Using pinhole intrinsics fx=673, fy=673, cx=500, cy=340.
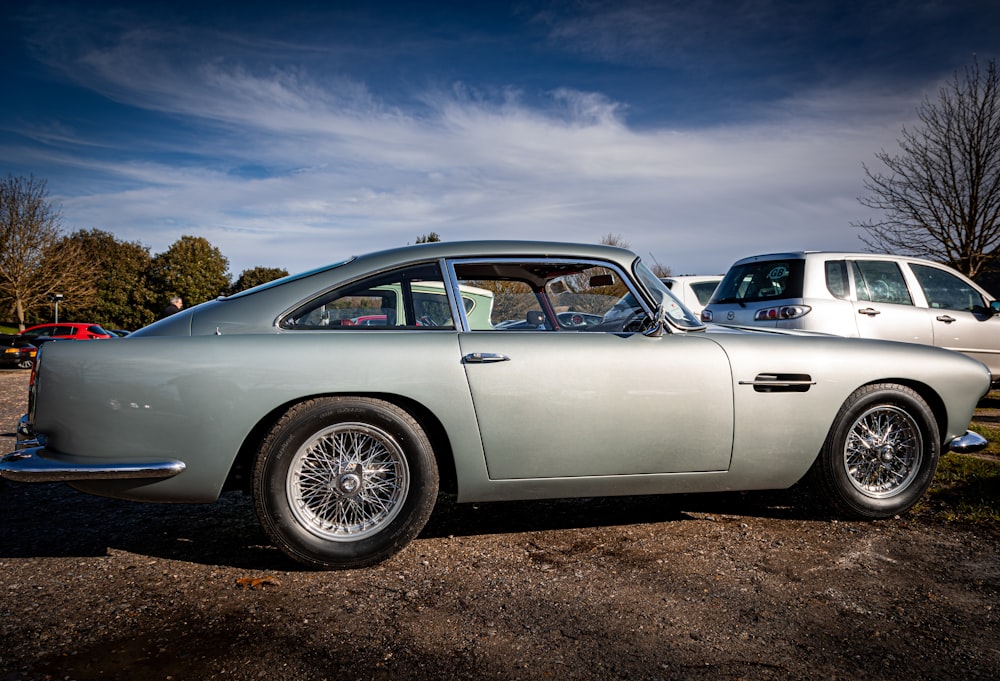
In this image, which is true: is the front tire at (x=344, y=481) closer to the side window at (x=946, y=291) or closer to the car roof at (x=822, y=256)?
the car roof at (x=822, y=256)

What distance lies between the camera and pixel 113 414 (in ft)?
9.11

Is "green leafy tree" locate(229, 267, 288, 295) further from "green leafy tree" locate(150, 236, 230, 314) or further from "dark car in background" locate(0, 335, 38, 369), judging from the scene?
"dark car in background" locate(0, 335, 38, 369)

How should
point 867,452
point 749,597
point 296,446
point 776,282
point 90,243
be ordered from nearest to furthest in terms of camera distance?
point 749,597
point 296,446
point 867,452
point 776,282
point 90,243

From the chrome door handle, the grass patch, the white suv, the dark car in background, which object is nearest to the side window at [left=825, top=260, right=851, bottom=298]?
the white suv

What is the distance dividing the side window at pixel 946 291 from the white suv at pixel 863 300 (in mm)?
11

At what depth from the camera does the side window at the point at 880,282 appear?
719cm

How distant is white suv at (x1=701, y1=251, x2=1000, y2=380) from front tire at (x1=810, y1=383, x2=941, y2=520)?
3.10 m

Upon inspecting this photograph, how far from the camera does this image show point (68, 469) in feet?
8.86

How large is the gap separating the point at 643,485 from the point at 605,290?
1.06 m

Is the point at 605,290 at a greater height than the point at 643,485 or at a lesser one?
greater

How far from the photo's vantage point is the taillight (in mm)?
6852

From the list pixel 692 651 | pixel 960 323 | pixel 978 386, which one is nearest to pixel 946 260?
pixel 960 323

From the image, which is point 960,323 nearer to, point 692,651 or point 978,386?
point 978,386

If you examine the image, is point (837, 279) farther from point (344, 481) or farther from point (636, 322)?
point (344, 481)
